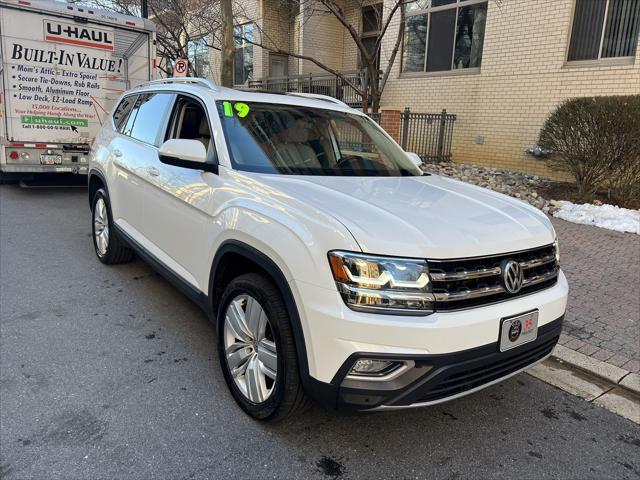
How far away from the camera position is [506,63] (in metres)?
11.2

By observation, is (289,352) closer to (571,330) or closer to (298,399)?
(298,399)

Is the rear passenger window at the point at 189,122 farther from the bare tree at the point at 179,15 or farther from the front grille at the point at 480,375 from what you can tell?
the bare tree at the point at 179,15

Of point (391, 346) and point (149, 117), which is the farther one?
point (149, 117)

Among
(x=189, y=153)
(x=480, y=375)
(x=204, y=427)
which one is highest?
(x=189, y=153)

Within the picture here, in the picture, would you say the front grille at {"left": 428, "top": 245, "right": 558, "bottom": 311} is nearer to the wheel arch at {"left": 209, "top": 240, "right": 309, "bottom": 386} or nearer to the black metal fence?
the wheel arch at {"left": 209, "top": 240, "right": 309, "bottom": 386}

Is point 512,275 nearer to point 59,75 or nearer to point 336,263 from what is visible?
point 336,263

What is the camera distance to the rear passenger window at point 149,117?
4297mm

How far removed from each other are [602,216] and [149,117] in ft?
21.4

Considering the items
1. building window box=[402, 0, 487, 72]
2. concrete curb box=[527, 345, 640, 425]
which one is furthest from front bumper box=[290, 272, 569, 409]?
building window box=[402, 0, 487, 72]

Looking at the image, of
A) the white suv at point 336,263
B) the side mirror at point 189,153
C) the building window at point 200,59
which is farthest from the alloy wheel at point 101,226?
the building window at point 200,59

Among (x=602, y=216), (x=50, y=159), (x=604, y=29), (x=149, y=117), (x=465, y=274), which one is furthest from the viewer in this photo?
(x=604, y=29)

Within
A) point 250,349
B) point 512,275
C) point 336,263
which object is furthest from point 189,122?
point 512,275

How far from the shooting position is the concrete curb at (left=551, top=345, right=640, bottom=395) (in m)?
3.44

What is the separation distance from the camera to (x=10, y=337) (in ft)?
12.3
